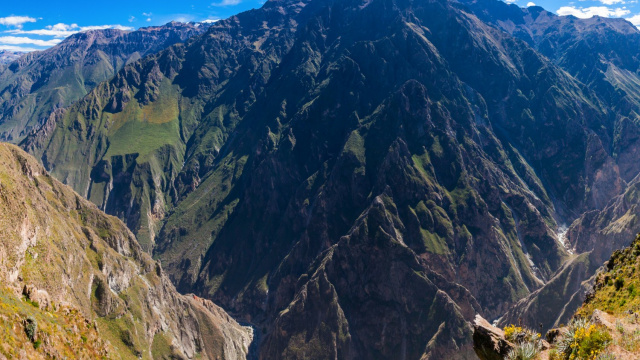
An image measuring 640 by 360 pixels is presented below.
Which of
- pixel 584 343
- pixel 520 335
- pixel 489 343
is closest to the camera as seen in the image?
pixel 584 343

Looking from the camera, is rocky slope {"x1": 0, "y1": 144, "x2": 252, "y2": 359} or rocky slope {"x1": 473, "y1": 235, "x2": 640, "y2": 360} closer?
rocky slope {"x1": 473, "y1": 235, "x2": 640, "y2": 360}

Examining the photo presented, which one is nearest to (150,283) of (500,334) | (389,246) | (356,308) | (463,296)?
(356,308)

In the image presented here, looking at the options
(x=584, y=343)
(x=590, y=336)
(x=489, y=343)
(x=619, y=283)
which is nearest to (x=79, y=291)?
(x=489, y=343)

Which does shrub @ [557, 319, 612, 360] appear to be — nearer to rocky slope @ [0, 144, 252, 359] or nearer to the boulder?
the boulder

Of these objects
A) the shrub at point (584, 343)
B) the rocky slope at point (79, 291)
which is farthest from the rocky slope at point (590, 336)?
the rocky slope at point (79, 291)

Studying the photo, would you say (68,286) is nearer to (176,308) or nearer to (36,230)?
(36,230)

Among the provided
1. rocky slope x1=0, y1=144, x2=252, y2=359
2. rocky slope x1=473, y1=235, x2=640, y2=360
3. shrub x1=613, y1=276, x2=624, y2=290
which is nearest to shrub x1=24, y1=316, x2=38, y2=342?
rocky slope x1=0, y1=144, x2=252, y2=359

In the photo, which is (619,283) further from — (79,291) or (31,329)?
(79,291)

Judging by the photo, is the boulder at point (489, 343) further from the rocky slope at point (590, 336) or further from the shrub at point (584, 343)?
the shrub at point (584, 343)
